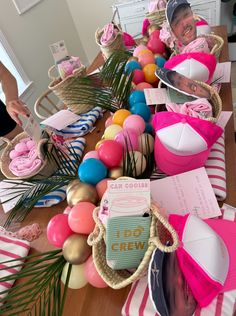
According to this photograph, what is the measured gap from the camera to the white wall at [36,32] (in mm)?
2242

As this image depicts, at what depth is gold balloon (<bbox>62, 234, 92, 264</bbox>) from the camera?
0.52 metres

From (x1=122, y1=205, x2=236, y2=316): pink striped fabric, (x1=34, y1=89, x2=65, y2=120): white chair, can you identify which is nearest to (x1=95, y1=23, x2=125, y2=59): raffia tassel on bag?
(x1=34, y1=89, x2=65, y2=120): white chair

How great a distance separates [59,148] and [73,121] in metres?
0.27

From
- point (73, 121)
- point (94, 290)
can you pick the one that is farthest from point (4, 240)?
point (73, 121)

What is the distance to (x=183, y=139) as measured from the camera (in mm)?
570

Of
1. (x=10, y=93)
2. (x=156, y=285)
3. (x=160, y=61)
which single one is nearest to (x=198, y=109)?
(x=156, y=285)

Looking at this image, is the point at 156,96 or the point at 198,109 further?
the point at 156,96

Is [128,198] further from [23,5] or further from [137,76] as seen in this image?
[23,5]

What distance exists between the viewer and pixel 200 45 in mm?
875

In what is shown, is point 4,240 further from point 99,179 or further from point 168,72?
point 168,72

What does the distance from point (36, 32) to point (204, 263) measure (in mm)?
2790

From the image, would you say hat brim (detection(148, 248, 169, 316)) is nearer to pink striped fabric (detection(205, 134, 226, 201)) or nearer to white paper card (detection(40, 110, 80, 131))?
pink striped fabric (detection(205, 134, 226, 201))

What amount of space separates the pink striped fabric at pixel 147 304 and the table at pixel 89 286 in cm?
4

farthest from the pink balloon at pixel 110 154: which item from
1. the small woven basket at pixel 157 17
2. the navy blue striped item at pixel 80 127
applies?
the small woven basket at pixel 157 17
